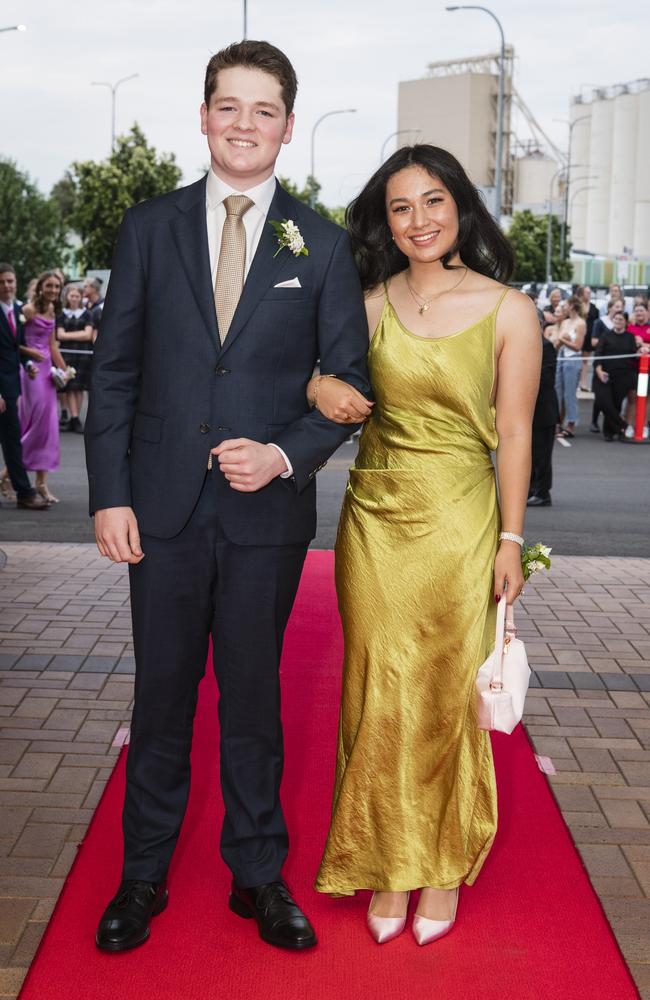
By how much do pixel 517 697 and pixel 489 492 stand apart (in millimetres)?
560

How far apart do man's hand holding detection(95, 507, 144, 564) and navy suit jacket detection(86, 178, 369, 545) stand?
3cm

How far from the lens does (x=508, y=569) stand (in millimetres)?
3289

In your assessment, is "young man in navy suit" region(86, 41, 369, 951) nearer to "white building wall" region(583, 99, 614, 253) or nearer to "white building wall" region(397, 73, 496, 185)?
"white building wall" region(583, 99, 614, 253)

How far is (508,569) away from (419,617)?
0.90 feet

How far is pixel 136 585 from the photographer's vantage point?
3.21 metres

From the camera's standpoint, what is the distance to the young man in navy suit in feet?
10.0

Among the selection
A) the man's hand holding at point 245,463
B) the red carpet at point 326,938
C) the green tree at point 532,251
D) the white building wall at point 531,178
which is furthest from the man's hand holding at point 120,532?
the white building wall at point 531,178

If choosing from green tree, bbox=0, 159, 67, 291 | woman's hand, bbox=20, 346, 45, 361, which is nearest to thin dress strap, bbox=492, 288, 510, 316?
woman's hand, bbox=20, 346, 45, 361

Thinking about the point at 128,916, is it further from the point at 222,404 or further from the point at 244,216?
the point at 244,216

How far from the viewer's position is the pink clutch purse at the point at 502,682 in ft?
10.3

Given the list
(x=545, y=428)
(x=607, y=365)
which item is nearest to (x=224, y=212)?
(x=545, y=428)

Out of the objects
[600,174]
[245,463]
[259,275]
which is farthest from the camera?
[600,174]

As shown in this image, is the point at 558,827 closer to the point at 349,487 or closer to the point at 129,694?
the point at 349,487

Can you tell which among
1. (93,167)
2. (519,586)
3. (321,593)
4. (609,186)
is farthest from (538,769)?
(609,186)
